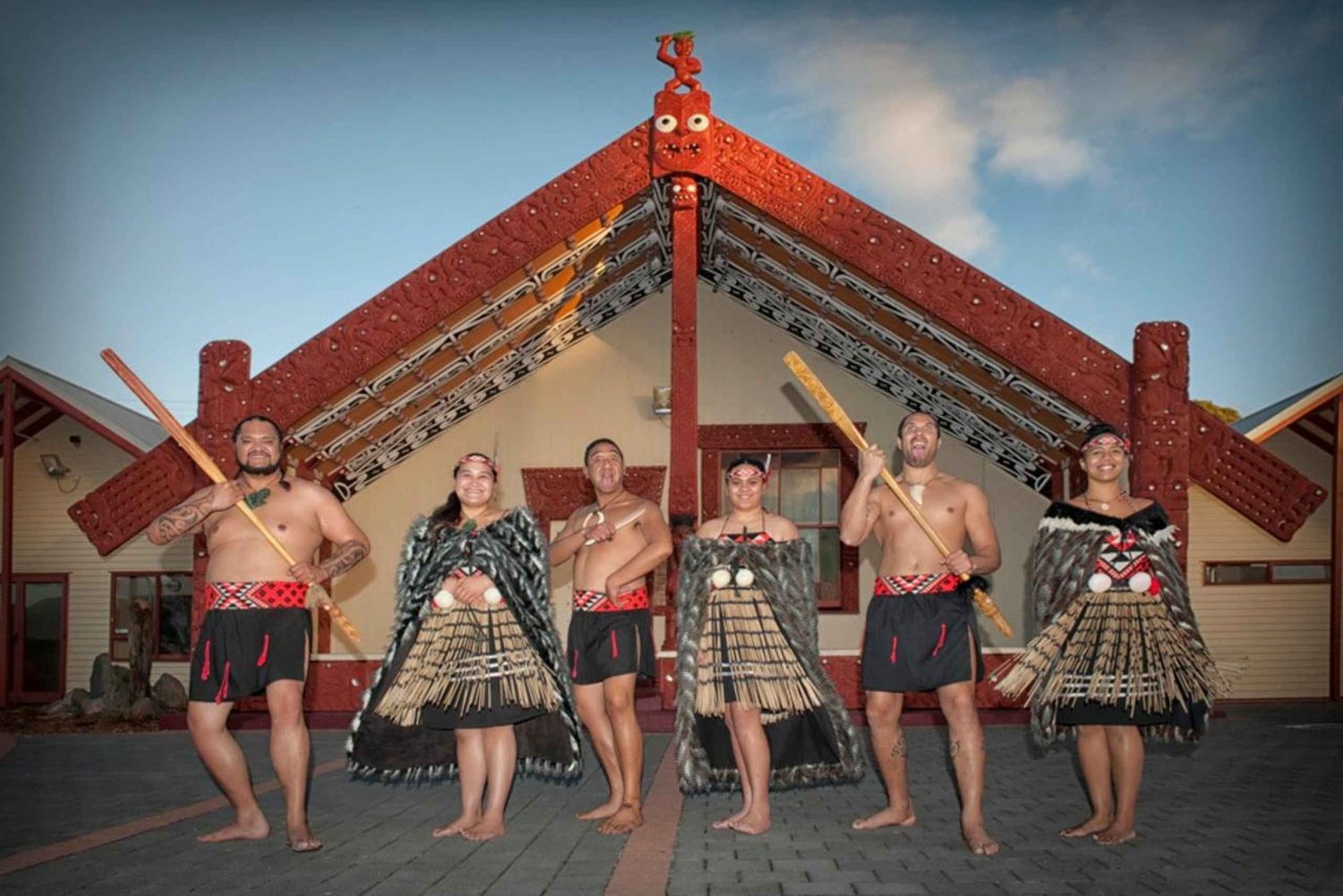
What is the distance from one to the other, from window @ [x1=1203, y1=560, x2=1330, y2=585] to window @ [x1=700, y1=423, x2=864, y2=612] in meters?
3.92

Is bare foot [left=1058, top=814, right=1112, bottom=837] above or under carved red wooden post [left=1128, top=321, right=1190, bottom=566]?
under

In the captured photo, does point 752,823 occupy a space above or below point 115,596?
below

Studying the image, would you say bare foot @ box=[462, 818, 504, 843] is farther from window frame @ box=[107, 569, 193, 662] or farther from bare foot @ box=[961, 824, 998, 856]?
window frame @ box=[107, 569, 193, 662]

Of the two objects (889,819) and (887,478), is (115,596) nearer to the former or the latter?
(889,819)

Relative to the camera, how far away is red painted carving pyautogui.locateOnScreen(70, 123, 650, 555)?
7.72m

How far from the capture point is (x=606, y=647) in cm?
531

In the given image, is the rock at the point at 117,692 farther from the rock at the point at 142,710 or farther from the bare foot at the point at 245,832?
the bare foot at the point at 245,832

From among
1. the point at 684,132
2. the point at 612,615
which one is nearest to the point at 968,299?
the point at 684,132

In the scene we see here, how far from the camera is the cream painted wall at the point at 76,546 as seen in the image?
40.3 feet

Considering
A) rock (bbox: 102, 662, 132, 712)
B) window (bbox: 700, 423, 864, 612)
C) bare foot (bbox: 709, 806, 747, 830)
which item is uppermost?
window (bbox: 700, 423, 864, 612)

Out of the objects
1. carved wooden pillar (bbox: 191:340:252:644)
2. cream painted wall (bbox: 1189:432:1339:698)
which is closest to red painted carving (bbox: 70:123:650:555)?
carved wooden pillar (bbox: 191:340:252:644)

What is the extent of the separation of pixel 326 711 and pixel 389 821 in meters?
3.96

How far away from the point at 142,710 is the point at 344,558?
269 inches

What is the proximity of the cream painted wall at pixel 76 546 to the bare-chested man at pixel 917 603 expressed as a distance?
363 inches
